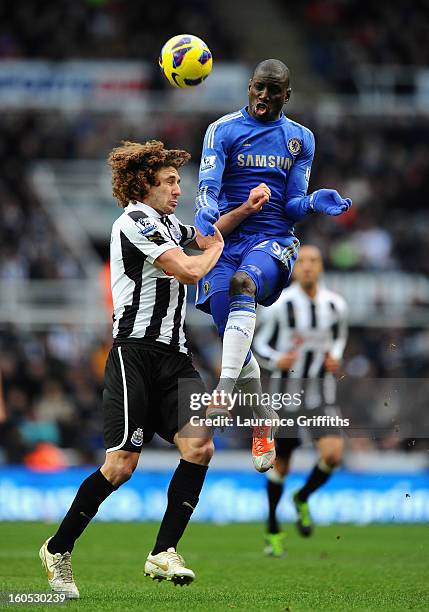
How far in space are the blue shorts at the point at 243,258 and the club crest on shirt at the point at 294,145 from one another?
0.55 metres

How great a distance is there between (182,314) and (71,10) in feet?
67.6

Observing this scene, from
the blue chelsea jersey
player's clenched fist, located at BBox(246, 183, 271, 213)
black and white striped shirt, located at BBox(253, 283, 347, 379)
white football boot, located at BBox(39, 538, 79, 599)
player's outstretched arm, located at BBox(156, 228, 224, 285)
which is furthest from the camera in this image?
black and white striped shirt, located at BBox(253, 283, 347, 379)

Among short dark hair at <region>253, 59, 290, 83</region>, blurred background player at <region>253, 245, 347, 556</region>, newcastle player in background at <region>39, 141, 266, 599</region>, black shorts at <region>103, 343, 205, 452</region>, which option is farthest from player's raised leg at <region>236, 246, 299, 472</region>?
blurred background player at <region>253, 245, 347, 556</region>

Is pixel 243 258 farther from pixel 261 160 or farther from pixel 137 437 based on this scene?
pixel 137 437

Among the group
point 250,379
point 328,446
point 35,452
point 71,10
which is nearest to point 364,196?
point 71,10

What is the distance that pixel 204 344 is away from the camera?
63.0ft

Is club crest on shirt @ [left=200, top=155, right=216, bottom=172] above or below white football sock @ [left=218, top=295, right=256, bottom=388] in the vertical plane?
above

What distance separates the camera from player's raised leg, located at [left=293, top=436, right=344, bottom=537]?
10.7 m

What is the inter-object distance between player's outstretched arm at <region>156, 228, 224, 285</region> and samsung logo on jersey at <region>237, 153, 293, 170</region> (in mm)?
844

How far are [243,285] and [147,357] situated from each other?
0.80 m

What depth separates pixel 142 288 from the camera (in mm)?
6910

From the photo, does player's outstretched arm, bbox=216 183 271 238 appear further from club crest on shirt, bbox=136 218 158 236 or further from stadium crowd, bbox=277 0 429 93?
stadium crowd, bbox=277 0 429 93

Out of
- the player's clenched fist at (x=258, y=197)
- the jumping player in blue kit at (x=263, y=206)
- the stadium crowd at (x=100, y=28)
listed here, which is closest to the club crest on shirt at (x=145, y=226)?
the jumping player in blue kit at (x=263, y=206)

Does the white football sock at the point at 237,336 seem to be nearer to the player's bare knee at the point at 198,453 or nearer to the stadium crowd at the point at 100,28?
the player's bare knee at the point at 198,453
